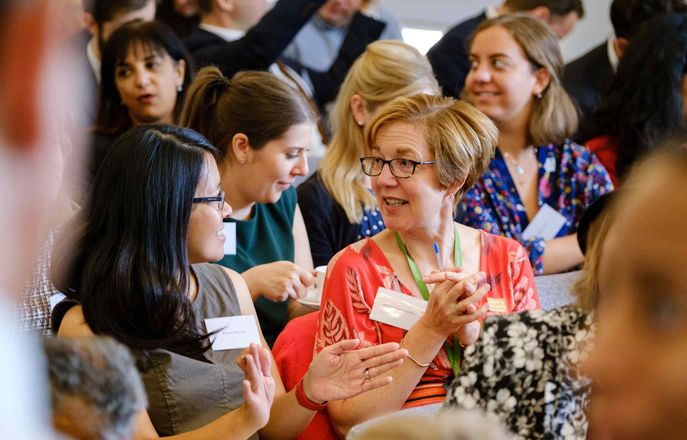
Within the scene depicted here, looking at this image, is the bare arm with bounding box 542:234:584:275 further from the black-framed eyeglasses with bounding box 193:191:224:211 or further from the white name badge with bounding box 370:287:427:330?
the black-framed eyeglasses with bounding box 193:191:224:211

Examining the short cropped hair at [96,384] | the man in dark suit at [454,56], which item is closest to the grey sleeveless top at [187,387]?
the short cropped hair at [96,384]

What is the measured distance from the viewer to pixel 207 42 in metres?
4.20

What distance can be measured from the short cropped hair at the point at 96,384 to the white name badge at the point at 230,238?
2.09m

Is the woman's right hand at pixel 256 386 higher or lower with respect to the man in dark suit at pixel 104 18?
lower

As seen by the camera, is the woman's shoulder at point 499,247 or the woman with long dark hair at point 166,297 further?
the woman's shoulder at point 499,247

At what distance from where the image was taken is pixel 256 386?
6.04 feet

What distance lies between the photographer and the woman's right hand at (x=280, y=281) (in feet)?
8.39

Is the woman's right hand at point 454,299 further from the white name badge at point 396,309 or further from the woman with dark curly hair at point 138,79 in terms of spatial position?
the woman with dark curly hair at point 138,79

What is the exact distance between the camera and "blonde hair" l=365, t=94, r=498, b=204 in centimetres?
242

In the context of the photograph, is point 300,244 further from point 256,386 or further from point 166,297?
point 256,386

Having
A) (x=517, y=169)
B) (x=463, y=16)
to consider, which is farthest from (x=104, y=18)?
(x=463, y=16)

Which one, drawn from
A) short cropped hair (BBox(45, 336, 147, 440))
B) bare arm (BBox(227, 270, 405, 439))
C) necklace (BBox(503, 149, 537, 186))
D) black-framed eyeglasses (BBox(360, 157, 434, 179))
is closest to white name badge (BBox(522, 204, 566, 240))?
necklace (BBox(503, 149, 537, 186))

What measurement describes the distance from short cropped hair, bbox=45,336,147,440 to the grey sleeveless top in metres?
1.22

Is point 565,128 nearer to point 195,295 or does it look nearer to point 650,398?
point 195,295
